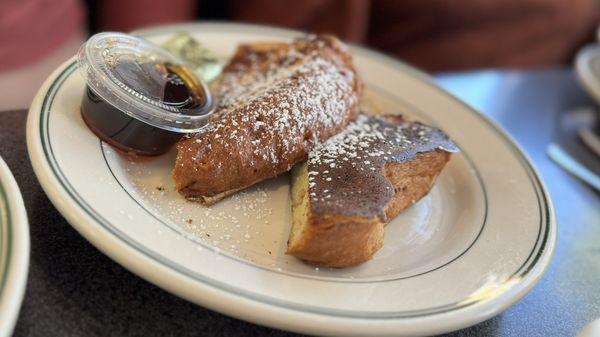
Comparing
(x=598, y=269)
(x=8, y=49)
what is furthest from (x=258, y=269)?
(x=8, y=49)

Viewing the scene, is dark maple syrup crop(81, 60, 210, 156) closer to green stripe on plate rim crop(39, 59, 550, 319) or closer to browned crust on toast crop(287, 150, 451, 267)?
green stripe on plate rim crop(39, 59, 550, 319)

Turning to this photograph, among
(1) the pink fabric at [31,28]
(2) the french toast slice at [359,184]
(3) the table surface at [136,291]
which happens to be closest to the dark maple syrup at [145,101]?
(3) the table surface at [136,291]

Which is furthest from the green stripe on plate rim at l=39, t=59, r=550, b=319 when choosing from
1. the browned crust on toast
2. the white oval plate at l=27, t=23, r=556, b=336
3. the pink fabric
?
the pink fabric

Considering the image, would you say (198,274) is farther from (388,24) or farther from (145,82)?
(388,24)

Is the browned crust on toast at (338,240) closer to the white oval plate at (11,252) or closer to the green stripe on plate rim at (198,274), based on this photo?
the green stripe on plate rim at (198,274)

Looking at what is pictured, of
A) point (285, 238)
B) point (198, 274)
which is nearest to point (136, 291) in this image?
point (198, 274)

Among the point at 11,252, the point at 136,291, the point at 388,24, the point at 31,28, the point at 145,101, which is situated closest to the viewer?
the point at 11,252
